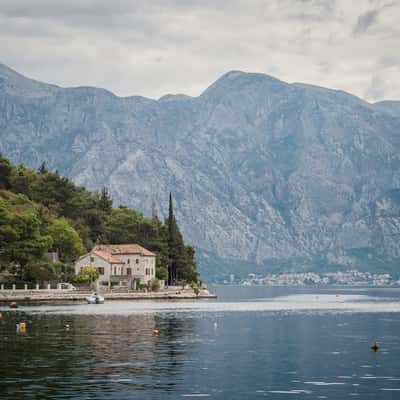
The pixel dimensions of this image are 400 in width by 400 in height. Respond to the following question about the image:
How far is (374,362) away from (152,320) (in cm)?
5487

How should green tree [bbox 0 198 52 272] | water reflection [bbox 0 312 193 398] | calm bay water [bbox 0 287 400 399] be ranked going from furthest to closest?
green tree [bbox 0 198 52 272]
water reflection [bbox 0 312 193 398]
calm bay water [bbox 0 287 400 399]

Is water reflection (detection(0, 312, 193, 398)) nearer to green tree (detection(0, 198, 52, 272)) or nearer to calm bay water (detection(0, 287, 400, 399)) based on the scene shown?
calm bay water (detection(0, 287, 400, 399))

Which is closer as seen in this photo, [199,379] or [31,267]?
[199,379]

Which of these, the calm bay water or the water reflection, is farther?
the water reflection

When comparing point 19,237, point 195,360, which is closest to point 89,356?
point 195,360

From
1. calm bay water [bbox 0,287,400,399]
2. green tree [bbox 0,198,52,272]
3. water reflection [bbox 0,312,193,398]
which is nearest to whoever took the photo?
calm bay water [bbox 0,287,400,399]

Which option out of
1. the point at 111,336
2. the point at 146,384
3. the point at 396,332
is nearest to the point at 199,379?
the point at 146,384

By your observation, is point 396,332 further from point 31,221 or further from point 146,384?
point 31,221

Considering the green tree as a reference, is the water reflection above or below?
below

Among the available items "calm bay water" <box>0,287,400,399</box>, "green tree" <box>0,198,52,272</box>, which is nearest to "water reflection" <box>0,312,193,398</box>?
"calm bay water" <box>0,287,400,399</box>

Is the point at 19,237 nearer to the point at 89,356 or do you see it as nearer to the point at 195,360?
the point at 89,356

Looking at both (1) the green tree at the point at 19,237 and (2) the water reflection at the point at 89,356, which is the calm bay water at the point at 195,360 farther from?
(1) the green tree at the point at 19,237

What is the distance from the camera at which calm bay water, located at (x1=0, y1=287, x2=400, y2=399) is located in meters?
56.8

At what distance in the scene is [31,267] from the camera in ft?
637
